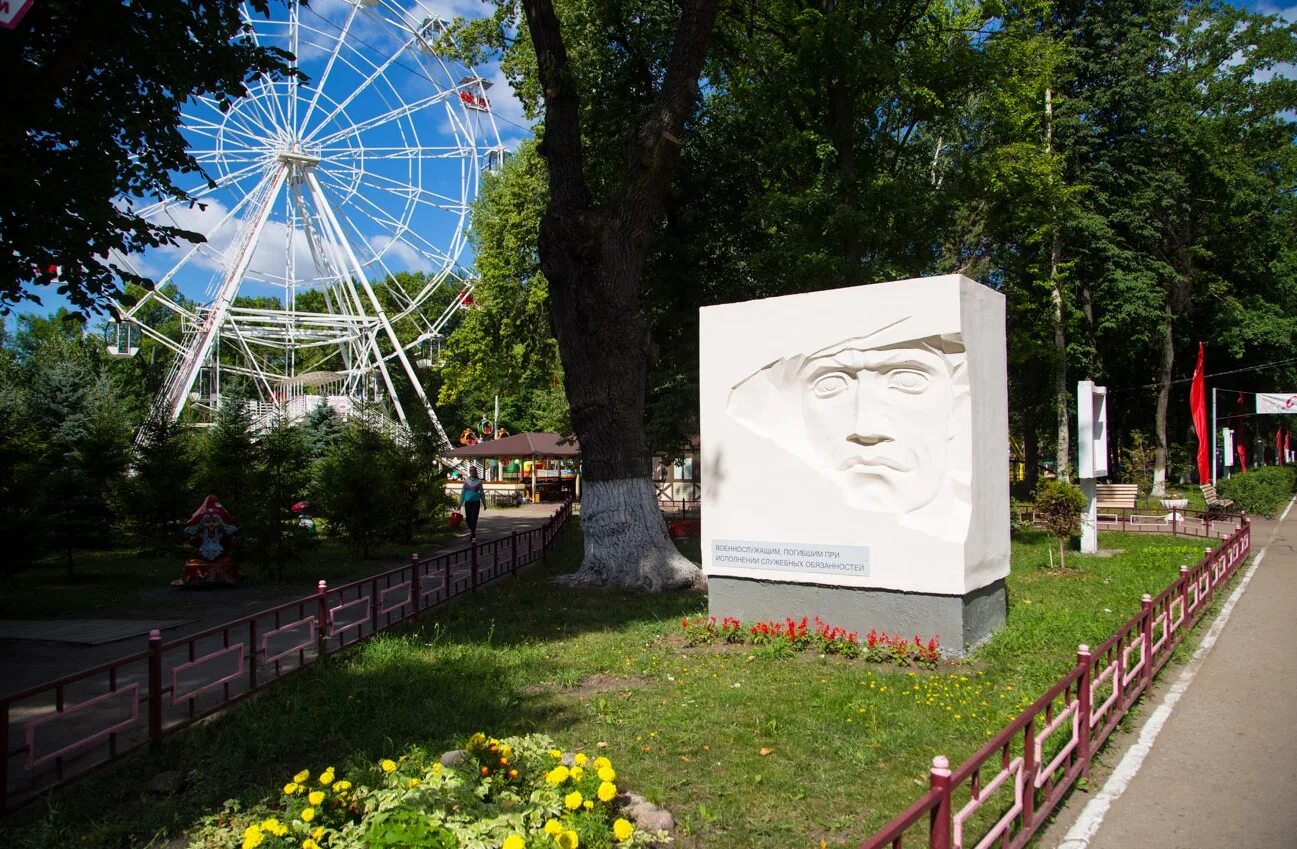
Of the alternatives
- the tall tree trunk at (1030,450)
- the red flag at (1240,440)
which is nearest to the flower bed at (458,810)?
the tall tree trunk at (1030,450)

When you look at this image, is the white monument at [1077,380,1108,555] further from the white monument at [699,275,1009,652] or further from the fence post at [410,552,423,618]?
the fence post at [410,552,423,618]

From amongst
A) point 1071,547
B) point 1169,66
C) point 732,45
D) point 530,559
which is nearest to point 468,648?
point 530,559

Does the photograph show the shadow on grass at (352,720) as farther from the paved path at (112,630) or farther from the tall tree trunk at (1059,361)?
the tall tree trunk at (1059,361)

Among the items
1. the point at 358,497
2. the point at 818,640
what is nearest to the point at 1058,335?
the point at 358,497

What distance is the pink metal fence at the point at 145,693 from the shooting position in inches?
224

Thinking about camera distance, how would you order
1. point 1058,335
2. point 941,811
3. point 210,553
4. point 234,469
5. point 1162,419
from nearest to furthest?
1. point 941,811
2. point 210,553
3. point 234,469
4. point 1058,335
5. point 1162,419

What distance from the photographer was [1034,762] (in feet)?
16.0

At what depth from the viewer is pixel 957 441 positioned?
8906mm

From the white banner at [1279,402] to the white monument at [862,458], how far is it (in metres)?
27.8

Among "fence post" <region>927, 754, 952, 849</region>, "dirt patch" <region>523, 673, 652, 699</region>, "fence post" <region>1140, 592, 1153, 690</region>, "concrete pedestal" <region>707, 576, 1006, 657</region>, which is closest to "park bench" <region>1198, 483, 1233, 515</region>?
"concrete pedestal" <region>707, 576, 1006, 657</region>

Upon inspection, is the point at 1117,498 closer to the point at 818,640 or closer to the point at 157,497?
the point at 818,640

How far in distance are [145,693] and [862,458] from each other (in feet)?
23.5

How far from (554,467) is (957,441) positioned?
4917 cm

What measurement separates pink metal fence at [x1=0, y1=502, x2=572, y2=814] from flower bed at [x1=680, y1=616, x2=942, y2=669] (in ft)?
11.9
